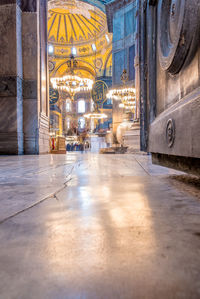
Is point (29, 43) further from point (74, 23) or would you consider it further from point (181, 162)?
point (74, 23)

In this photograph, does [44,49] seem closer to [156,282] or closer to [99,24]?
[156,282]

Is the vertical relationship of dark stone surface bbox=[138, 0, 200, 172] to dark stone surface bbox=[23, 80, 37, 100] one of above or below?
below

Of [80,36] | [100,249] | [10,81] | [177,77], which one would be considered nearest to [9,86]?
[10,81]

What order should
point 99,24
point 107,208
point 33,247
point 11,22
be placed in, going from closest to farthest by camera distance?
1. point 33,247
2. point 107,208
3. point 11,22
4. point 99,24

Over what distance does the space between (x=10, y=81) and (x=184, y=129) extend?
5582 millimetres

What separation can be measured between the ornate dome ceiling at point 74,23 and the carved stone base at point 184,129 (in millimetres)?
20482

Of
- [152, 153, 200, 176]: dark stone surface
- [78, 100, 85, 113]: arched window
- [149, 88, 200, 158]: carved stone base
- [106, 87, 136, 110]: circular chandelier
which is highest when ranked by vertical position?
[78, 100, 85, 113]: arched window

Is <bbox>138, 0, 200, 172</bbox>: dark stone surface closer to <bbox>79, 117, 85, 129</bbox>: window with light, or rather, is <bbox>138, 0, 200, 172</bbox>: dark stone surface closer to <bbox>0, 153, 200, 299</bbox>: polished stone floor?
<bbox>0, 153, 200, 299</bbox>: polished stone floor

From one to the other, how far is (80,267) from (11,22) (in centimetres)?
677

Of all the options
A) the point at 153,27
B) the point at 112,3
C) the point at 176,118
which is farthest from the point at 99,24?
the point at 176,118

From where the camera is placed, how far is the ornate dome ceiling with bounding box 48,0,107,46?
1813cm

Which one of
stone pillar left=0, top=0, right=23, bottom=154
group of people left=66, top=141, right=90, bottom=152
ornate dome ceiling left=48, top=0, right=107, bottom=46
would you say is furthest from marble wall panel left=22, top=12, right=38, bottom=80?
ornate dome ceiling left=48, top=0, right=107, bottom=46

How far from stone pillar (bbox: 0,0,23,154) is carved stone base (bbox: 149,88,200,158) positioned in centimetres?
493

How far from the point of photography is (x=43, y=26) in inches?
282
